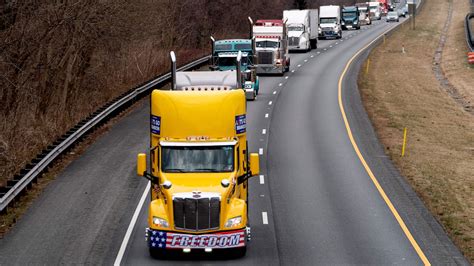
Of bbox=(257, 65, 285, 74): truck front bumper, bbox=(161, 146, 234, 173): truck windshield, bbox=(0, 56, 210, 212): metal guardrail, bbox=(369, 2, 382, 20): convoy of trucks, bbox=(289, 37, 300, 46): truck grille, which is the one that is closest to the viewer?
bbox=(161, 146, 234, 173): truck windshield

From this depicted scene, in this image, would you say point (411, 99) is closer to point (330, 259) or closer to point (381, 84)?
point (381, 84)

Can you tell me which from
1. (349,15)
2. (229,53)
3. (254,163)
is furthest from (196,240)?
(349,15)

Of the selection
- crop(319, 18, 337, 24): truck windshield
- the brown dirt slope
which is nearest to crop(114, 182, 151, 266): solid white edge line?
the brown dirt slope

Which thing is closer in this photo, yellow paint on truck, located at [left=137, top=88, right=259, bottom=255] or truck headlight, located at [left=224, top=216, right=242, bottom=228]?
yellow paint on truck, located at [left=137, top=88, right=259, bottom=255]

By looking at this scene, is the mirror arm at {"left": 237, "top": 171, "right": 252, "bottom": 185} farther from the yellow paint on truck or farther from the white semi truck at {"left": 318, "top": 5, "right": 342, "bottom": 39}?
the white semi truck at {"left": 318, "top": 5, "right": 342, "bottom": 39}

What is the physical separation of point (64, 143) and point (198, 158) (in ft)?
39.4

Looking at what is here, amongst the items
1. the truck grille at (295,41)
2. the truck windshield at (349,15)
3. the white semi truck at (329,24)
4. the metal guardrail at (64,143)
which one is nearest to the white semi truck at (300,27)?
the truck grille at (295,41)

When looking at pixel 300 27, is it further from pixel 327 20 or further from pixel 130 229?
pixel 130 229

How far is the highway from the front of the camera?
68.2 ft

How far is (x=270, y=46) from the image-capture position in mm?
59781

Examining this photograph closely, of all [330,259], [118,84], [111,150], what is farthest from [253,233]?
[118,84]

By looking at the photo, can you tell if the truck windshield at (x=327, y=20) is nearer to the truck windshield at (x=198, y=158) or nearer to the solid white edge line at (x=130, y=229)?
the solid white edge line at (x=130, y=229)

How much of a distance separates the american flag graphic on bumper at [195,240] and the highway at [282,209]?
587 mm

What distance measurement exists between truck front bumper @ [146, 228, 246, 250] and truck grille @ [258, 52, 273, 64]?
133 feet
